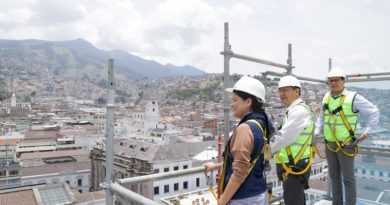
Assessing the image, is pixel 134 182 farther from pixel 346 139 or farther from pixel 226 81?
pixel 346 139

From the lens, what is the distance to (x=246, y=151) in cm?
201

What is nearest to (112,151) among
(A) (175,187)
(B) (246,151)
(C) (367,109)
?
(B) (246,151)

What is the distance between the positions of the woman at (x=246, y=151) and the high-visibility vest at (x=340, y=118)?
187 centimetres

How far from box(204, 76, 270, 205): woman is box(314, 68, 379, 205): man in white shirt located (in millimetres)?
1845

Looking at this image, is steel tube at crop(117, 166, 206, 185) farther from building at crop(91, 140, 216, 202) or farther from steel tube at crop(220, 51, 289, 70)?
building at crop(91, 140, 216, 202)

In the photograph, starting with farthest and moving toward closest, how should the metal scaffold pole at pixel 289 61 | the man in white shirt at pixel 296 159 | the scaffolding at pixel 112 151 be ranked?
the metal scaffold pole at pixel 289 61
the man in white shirt at pixel 296 159
the scaffolding at pixel 112 151

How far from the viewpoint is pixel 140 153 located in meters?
28.9

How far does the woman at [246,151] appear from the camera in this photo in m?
2.03

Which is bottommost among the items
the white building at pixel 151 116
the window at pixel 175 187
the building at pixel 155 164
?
the window at pixel 175 187

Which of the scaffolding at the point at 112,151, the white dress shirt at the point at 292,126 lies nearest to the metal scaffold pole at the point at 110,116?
the scaffolding at the point at 112,151

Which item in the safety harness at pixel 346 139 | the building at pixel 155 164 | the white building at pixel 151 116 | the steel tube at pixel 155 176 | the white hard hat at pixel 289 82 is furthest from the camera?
the white building at pixel 151 116

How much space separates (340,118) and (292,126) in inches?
44.9

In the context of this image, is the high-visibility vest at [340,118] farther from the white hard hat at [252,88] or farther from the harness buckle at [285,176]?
the white hard hat at [252,88]

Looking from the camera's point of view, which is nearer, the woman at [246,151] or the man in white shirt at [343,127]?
the woman at [246,151]
